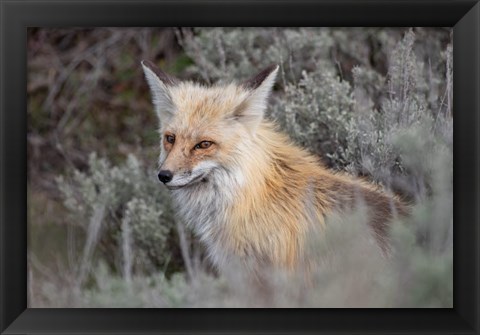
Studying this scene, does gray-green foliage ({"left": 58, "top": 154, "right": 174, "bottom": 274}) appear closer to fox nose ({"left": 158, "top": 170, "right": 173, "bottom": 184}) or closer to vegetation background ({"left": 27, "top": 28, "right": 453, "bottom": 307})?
vegetation background ({"left": 27, "top": 28, "right": 453, "bottom": 307})

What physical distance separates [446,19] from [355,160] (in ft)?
3.89

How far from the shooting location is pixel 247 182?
15.4ft

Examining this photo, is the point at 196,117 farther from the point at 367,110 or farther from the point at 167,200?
the point at 167,200

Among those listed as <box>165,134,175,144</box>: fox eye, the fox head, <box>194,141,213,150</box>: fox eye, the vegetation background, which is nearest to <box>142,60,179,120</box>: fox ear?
the fox head

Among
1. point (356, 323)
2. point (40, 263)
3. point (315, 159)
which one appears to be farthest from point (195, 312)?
point (40, 263)

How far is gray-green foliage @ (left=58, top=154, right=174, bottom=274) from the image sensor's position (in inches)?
255

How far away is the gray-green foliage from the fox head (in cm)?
175

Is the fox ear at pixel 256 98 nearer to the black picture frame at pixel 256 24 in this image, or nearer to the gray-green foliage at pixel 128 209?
the black picture frame at pixel 256 24

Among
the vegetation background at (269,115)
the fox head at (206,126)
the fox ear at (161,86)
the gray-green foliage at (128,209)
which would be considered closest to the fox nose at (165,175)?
the fox head at (206,126)

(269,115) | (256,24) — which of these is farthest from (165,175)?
(269,115)

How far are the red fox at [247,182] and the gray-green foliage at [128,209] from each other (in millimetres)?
1719

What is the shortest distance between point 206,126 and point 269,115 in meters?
1.59

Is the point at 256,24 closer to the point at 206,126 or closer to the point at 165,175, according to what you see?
the point at 206,126

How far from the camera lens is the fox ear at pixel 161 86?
481 centimetres
